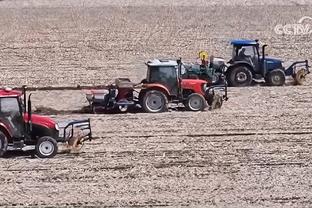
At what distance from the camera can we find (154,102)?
22344 millimetres

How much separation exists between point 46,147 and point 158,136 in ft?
9.90

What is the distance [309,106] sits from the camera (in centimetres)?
2311

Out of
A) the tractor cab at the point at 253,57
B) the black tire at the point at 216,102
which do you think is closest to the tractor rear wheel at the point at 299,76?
the tractor cab at the point at 253,57

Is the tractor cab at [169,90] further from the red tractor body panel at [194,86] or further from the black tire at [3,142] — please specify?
the black tire at [3,142]

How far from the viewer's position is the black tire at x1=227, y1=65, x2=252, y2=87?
86.2 ft

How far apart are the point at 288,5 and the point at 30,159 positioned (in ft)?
96.9

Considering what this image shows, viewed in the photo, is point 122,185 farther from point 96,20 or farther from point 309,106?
point 96,20

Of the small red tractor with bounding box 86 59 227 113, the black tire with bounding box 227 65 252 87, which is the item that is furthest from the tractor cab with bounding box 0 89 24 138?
the black tire with bounding box 227 65 252 87

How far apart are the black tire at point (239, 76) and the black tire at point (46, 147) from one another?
9528 millimetres

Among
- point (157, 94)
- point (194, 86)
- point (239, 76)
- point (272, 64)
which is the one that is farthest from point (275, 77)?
point (157, 94)

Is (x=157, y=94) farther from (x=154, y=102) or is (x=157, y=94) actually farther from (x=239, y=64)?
(x=239, y=64)

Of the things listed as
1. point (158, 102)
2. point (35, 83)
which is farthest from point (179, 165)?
point (35, 83)

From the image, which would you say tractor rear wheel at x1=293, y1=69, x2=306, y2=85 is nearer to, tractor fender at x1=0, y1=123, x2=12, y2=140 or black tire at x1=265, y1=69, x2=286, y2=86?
black tire at x1=265, y1=69, x2=286, y2=86

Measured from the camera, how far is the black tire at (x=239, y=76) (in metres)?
26.3
